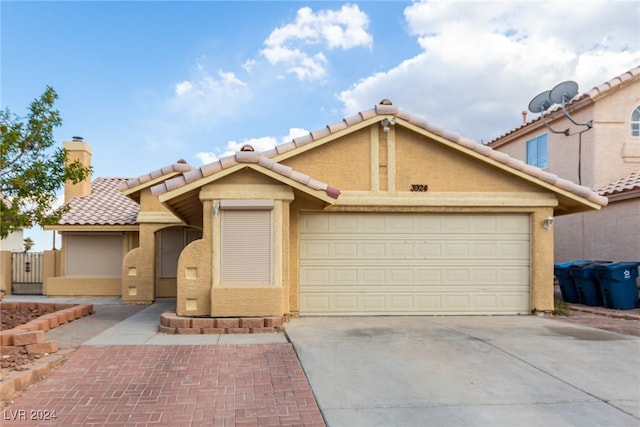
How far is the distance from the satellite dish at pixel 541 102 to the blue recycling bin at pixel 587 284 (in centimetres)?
599

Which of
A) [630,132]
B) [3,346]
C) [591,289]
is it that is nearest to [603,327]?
→ [591,289]

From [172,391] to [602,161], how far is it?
15.4 m

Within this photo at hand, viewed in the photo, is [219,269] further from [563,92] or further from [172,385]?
[563,92]

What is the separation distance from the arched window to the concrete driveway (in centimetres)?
996

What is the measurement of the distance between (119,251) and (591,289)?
14.2 meters

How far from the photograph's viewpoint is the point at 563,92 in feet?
47.4

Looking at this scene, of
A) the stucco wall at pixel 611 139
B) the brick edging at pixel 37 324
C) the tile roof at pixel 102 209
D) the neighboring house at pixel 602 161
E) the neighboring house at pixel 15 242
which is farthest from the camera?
the neighboring house at pixel 15 242

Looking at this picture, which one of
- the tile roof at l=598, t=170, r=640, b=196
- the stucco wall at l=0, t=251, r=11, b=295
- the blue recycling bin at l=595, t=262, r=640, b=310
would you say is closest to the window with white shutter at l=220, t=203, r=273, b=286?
the blue recycling bin at l=595, t=262, r=640, b=310

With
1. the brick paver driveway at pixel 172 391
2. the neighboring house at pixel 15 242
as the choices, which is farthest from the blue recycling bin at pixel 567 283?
the neighboring house at pixel 15 242

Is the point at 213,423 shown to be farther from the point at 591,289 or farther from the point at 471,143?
the point at 591,289

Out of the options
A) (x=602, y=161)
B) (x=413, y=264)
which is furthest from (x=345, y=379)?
(x=602, y=161)

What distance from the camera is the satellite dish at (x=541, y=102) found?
14898mm

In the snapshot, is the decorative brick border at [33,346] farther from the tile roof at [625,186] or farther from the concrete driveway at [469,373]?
the tile roof at [625,186]

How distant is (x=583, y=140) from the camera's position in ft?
49.8
